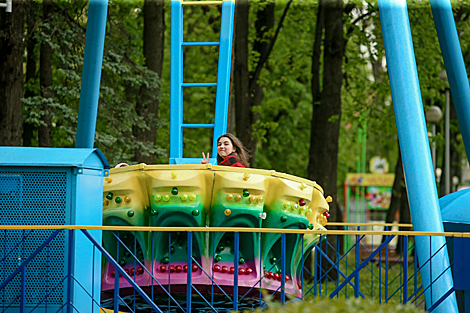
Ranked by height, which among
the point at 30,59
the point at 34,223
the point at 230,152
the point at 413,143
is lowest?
the point at 34,223

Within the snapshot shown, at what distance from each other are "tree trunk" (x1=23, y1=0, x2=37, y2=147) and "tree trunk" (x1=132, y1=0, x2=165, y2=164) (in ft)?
7.36

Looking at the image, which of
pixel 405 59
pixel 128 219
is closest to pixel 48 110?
pixel 128 219

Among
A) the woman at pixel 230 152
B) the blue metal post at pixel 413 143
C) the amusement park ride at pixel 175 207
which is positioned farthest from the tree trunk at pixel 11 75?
the blue metal post at pixel 413 143

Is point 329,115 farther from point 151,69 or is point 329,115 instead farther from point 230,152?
point 230,152

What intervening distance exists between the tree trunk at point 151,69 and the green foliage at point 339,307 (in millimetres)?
10745

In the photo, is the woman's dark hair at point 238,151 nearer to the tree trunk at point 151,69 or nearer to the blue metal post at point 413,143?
the blue metal post at point 413,143

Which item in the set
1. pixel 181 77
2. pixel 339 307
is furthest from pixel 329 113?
pixel 339 307

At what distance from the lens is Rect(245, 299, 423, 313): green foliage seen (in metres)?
3.03

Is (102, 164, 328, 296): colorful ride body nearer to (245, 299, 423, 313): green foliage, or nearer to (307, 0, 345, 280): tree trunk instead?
(245, 299, 423, 313): green foliage

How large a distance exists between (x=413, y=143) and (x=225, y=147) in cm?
207

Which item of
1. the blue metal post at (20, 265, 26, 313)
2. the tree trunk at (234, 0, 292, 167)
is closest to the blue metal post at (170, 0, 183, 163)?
the blue metal post at (20, 265, 26, 313)

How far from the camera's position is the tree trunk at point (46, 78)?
12273 millimetres

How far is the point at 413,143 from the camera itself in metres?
6.82

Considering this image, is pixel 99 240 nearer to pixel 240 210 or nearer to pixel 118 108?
pixel 240 210
